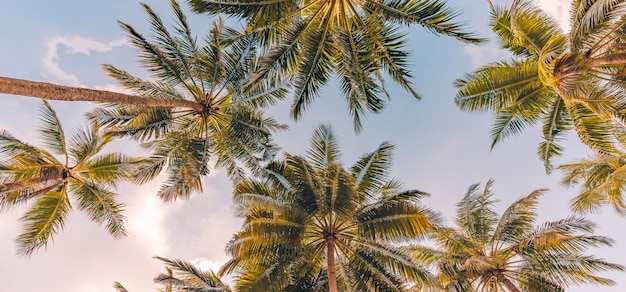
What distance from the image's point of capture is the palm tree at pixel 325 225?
34.3 ft

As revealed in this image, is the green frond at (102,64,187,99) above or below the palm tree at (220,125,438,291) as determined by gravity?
above

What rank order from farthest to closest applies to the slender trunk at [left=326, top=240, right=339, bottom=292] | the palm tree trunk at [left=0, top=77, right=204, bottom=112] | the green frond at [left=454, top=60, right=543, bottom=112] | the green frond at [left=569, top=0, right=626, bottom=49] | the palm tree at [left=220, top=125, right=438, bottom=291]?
1. the green frond at [left=454, top=60, right=543, bottom=112]
2. the palm tree at [left=220, top=125, right=438, bottom=291]
3. the slender trunk at [left=326, top=240, right=339, bottom=292]
4. the green frond at [left=569, top=0, right=626, bottom=49]
5. the palm tree trunk at [left=0, top=77, right=204, bottom=112]

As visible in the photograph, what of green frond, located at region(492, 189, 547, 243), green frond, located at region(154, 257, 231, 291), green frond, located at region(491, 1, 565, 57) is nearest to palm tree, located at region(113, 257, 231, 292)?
green frond, located at region(154, 257, 231, 291)

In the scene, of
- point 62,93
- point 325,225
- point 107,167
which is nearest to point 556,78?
point 325,225

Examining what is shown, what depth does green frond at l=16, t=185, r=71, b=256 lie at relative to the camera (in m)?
12.8

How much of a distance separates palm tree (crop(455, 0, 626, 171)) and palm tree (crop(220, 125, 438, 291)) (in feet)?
14.5

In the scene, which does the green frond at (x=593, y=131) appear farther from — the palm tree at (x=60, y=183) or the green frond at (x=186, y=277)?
the palm tree at (x=60, y=183)

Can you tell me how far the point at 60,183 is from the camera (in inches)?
492

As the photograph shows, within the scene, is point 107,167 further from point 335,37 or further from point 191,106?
point 335,37

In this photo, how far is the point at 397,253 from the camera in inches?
413

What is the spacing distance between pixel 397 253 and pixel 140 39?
9.34 metres

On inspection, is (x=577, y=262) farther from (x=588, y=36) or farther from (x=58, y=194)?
(x=58, y=194)

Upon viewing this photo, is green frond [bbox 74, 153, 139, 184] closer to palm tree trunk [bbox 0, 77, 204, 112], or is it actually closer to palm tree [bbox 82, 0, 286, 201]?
palm tree [bbox 82, 0, 286, 201]

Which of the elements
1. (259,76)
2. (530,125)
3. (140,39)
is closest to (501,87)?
(530,125)
